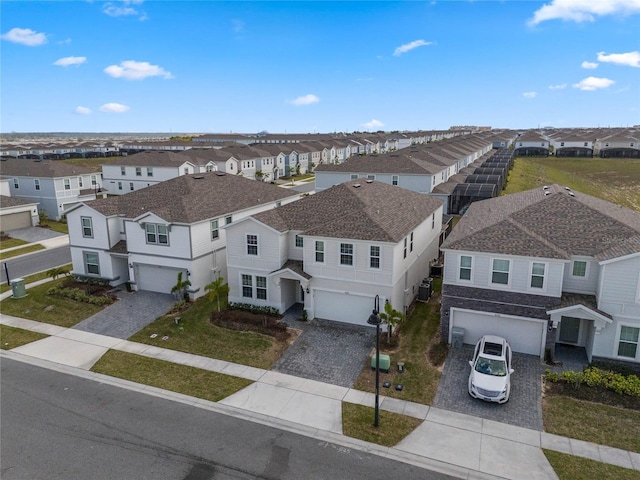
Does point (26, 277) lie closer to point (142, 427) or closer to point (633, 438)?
point (142, 427)

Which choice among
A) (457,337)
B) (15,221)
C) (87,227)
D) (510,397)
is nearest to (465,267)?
(457,337)

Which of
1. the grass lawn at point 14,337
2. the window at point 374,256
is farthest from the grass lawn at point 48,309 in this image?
the window at point 374,256

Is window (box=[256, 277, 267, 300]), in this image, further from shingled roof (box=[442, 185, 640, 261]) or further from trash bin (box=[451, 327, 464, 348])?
trash bin (box=[451, 327, 464, 348])

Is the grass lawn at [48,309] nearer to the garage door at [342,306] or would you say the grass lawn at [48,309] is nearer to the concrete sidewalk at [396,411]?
the concrete sidewalk at [396,411]

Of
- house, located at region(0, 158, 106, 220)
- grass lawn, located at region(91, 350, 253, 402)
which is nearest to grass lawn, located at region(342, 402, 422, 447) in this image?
grass lawn, located at region(91, 350, 253, 402)

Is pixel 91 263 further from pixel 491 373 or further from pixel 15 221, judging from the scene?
pixel 491 373

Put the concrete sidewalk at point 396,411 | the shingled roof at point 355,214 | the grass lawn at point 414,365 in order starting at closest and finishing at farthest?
1. the concrete sidewalk at point 396,411
2. the grass lawn at point 414,365
3. the shingled roof at point 355,214

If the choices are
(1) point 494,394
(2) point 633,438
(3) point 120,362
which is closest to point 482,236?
(1) point 494,394
